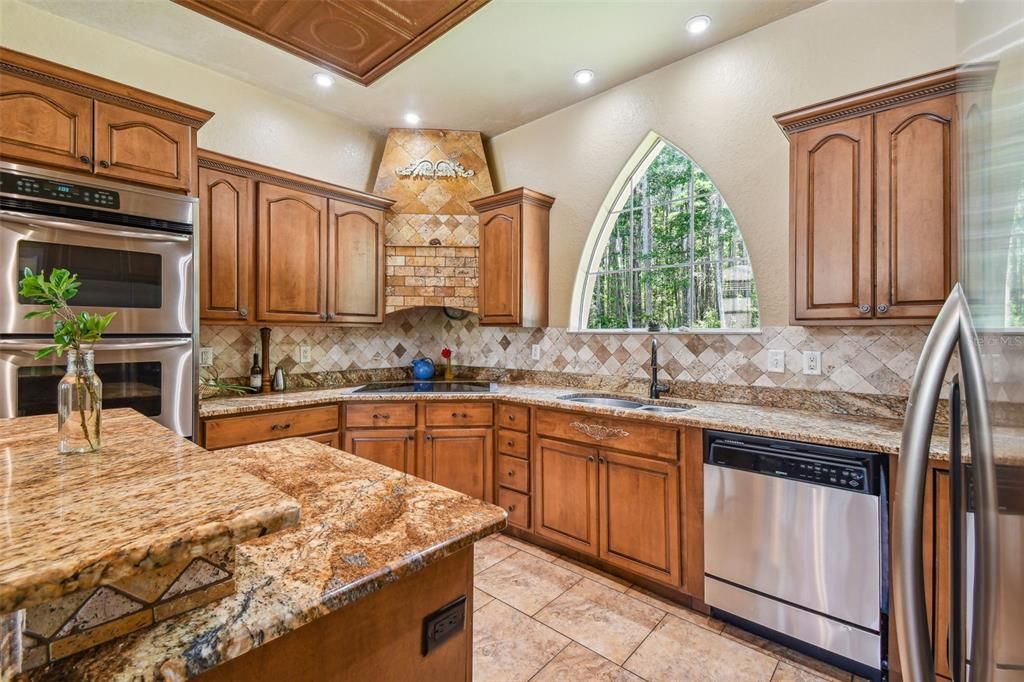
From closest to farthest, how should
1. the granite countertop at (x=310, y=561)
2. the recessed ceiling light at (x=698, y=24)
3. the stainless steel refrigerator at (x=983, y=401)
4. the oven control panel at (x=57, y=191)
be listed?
the stainless steel refrigerator at (x=983, y=401) < the granite countertop at (x=310, y=561) < the oven control panel at (x=57, y=191) < the recessed ceiling light at (x=698, y=24)

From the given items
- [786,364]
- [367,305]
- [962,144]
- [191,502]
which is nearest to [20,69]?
[367,305]

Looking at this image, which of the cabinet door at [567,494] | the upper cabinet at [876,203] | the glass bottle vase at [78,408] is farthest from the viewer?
the cabinet door at [567,494]

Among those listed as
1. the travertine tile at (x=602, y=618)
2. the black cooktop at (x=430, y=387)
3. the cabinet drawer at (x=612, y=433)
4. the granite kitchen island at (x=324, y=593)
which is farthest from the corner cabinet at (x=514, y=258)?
the granite kitchen island at (x=324, y=593)

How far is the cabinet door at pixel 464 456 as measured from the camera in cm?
321

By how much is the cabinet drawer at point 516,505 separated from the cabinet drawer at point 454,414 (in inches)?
19.4

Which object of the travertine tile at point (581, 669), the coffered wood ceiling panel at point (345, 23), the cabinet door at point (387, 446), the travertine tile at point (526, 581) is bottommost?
the travertine tile at point (581, 669)

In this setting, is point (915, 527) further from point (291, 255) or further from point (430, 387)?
point (291, 255)

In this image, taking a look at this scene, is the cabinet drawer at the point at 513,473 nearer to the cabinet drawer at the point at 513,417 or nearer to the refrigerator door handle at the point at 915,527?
the cabinet drawer at the point at 513,417

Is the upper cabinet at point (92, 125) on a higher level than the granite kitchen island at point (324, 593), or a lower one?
higher

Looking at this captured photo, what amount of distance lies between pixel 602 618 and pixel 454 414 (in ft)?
5.09

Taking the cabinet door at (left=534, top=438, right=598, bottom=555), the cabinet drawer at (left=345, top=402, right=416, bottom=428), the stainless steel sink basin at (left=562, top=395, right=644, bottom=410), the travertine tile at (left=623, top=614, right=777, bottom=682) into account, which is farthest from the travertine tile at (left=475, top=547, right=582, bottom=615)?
the cabinet drawer at (left=345, top=402, right=416, bottom=428)

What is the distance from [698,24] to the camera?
260 centimetres

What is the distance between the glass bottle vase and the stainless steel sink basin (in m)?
2.36

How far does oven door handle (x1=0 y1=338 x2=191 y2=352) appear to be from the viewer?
1.93 meters
